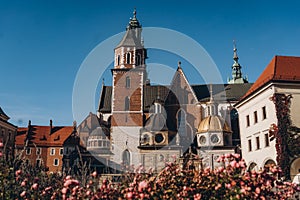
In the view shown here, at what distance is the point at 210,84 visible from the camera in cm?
5275

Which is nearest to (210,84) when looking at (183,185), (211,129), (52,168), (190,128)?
(190,128)

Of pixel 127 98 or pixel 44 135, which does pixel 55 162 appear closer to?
pixel 44 135

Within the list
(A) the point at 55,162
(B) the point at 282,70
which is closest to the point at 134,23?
(A) the point at 55,162

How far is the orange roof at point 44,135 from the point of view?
2131 inches

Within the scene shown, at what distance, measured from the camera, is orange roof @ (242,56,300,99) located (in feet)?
75.9

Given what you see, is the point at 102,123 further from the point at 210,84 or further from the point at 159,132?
the point at 210,84

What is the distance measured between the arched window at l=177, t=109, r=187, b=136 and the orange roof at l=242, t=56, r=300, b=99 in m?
21.0

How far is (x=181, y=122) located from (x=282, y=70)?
24.3 metres

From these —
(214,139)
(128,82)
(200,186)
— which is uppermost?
(128,82)

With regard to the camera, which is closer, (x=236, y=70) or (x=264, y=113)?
(x=264, y=113)

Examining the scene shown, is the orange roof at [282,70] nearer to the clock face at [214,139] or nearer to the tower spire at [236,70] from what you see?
the clock face at [214,139]

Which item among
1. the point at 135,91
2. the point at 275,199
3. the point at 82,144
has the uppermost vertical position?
the point at 135,91

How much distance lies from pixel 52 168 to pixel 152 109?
19.9 meters

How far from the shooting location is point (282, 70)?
2420 cm
